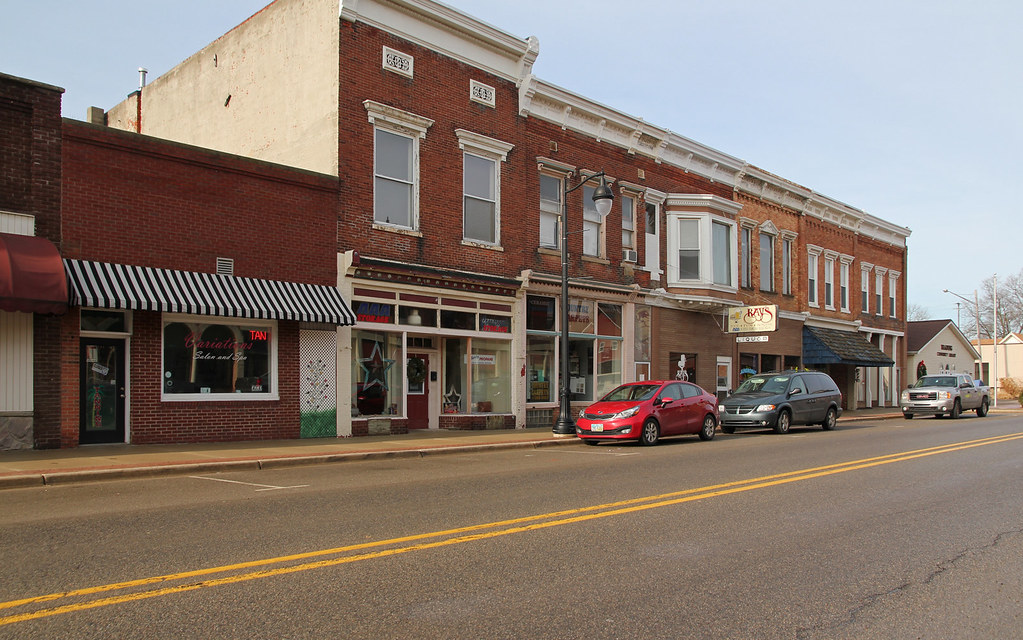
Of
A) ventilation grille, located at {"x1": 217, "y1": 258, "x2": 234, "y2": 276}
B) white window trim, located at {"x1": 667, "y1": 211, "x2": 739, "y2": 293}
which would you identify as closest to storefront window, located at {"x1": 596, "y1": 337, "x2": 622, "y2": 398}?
white window trim, located at {"x1": 667, "y1": 211, "x2": 739, "y2": 293}

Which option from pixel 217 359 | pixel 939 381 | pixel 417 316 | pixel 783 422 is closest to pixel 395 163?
pixel 417 316

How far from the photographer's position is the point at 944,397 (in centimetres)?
2959

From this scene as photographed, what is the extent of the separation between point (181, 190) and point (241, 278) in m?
2.00

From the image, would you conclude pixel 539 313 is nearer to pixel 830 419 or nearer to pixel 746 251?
pixel 830 419

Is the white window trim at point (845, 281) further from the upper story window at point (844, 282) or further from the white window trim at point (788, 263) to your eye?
the white window trim at point (788, 263)

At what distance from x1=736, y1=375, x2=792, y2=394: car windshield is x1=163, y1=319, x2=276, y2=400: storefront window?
13.2 metres

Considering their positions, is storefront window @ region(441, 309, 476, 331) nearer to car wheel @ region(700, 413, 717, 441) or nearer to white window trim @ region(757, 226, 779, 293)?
car wheel @ region(700, 413, 717, 441)

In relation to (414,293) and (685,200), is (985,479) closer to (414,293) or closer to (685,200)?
(414,293)

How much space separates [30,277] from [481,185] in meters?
11.1

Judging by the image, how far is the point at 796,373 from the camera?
2273 centimetres

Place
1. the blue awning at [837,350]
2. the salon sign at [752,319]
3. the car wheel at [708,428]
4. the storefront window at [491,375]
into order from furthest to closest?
the blue awning at [837,350]
the salon sign at [752,319]
the storefront window at [491,375]
the car wheel at [708,428]

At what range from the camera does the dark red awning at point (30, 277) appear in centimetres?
1222

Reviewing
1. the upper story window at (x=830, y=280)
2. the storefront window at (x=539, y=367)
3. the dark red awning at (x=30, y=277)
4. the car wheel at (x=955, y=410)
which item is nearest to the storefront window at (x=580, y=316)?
the storefront window at (x=539, y=367)

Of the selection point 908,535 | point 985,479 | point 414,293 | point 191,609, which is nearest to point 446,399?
point 414,293
